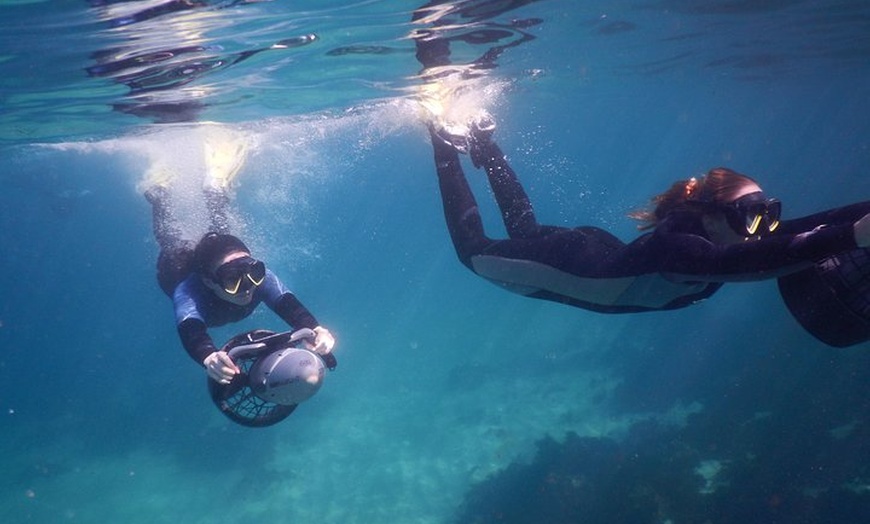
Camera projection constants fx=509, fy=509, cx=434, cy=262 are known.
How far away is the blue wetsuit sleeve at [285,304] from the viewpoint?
20.7ft

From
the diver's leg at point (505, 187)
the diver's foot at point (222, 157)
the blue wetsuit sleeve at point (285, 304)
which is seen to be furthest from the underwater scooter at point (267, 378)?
the diver's foot at point (222, 157)

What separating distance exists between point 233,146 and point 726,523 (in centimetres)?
1987

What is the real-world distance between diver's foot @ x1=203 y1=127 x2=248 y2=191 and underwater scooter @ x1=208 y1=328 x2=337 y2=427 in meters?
8.98

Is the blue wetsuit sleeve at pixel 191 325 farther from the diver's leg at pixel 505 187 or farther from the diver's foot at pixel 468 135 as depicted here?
the diver's foot at pixel 468 135

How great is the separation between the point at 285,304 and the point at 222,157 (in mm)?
10977

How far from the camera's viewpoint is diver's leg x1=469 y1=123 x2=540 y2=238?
6.18m

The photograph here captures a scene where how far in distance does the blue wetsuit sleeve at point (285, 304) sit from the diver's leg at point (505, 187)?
2.73m

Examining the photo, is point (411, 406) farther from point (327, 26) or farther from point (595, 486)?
point (327, 26)

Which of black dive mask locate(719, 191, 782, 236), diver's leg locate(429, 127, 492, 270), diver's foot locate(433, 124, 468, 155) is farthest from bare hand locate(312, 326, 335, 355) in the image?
black dive mask locate(719, 191, 782, 236)

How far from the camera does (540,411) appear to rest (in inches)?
742

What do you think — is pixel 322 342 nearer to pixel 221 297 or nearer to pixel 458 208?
pixel 221 297

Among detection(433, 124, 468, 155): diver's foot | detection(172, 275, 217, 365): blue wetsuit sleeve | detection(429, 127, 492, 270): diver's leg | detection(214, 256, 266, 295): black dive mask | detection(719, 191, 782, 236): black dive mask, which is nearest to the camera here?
detection(719, 191, 782, 236): black dive mask

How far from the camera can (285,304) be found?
21.4 feet

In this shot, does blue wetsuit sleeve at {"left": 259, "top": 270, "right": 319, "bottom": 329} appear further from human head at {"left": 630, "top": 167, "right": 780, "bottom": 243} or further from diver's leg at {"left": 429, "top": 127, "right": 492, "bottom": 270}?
human head at {"left": 630, "top": 167, "right": 780, "bottom": 243}
